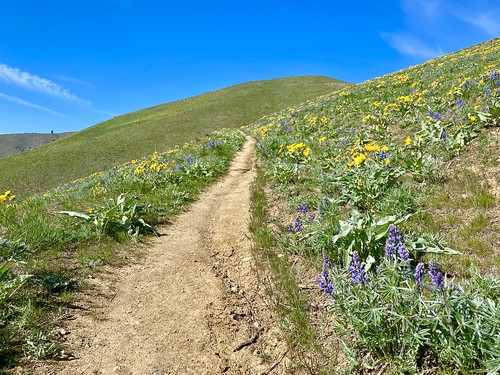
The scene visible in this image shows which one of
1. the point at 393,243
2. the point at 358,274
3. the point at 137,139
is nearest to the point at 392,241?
the point at 393,243

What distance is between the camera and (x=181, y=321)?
396 centimetres

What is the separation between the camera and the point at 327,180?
734 centimetres

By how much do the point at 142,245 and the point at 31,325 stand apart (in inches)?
104

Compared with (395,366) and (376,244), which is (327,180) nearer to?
(376,244)

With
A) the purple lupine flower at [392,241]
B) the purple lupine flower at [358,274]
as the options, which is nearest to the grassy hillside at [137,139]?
the purple lupine flower at [392,241]

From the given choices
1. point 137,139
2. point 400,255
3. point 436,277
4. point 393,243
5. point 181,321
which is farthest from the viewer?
point 137,139

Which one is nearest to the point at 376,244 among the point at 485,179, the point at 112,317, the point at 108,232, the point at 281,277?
the point at 281,277

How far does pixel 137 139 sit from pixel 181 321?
52.9 meters

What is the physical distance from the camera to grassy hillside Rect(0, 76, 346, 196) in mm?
42469

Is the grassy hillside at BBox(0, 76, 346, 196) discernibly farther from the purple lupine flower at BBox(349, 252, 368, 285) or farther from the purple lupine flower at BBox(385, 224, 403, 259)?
the purple lupine flower at BBox(349, 252, 368, 285)

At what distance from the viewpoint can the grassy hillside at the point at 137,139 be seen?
42.5 metres

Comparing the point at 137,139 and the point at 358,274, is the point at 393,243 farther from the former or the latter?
the point at 137,139

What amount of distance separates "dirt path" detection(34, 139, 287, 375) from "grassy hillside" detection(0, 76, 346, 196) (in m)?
34.5

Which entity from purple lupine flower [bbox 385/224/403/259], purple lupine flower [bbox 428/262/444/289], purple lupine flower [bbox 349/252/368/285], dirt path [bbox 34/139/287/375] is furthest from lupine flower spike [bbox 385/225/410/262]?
dirt path [bbox 34/139/287/375]
